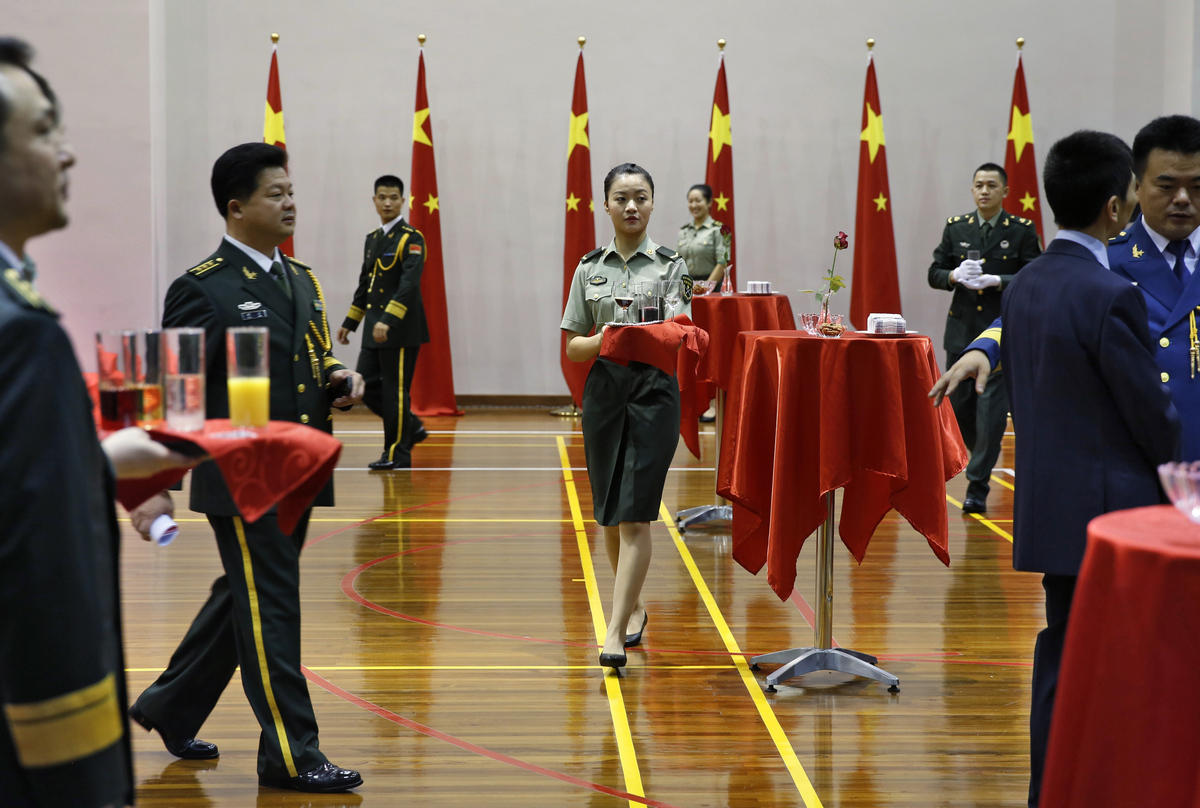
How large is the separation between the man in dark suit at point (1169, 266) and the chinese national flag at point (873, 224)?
6.83 metres

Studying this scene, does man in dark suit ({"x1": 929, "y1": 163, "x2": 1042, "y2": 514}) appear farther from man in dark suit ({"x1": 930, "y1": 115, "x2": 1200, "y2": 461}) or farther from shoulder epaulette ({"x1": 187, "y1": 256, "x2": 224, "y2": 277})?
shoulder epaulette ({"x1": 187, "y1": 256, "x2": 224, "y2": 277})

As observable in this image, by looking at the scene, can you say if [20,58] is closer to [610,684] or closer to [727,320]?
[610,684]

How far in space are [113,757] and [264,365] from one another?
3.06 ft

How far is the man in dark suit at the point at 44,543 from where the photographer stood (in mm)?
1287

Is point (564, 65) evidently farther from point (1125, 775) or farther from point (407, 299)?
point (1125, 775)

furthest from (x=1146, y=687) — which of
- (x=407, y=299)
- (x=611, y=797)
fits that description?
(x=407, y=299)

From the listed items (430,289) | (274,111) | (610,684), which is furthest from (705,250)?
(610,684)

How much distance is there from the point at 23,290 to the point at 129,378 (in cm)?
67

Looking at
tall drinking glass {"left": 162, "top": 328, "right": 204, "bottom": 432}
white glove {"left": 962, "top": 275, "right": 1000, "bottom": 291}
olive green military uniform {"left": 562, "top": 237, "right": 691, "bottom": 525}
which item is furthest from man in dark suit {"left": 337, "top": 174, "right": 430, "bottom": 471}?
tall drinking glass {"left": 162, "top": 328, "right": 204, "bottom": 432}

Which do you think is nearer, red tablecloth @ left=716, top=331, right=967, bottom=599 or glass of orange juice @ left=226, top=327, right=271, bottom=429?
glass of orange juice @ left=226, top=327, right=271, bottom=429

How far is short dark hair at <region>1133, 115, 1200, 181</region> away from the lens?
8.93ft

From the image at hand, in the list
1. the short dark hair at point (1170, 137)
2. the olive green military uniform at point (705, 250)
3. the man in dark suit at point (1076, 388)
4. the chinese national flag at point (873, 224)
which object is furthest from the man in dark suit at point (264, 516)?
the chinese national flag at point (873, 224)

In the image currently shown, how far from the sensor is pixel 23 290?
1369 mm

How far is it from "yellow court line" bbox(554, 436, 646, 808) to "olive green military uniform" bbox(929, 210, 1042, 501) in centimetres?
208
